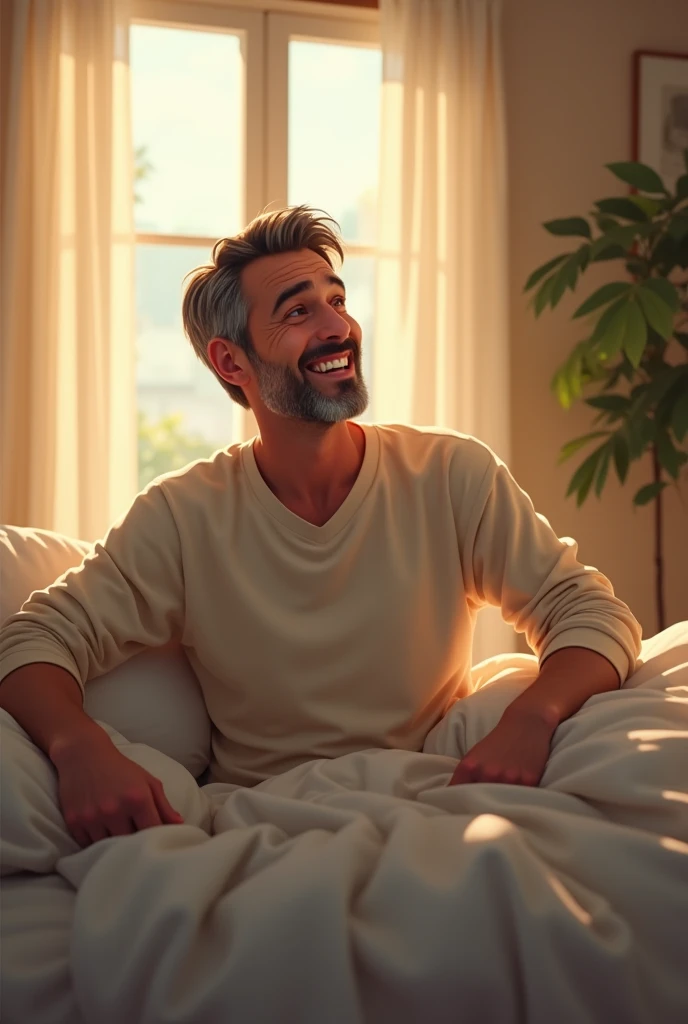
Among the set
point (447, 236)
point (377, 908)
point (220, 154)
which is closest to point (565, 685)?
point (377, 908)

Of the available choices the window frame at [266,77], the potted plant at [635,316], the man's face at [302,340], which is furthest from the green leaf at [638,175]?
the man's face at [302,340]

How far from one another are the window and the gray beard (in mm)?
1487

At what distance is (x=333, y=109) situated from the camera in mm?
3449

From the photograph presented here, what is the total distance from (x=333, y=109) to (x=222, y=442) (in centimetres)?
119

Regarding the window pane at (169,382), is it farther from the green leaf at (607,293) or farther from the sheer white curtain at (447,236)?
the green leaf at (607,293)

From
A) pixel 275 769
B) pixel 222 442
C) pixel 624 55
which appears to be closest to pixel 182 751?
pixel 275 769

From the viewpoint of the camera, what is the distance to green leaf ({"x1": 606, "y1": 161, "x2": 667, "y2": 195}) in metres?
2.77

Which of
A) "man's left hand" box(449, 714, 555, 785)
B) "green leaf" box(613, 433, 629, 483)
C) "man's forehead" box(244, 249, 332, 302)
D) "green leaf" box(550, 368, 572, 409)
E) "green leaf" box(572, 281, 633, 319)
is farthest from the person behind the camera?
"green leaf" box(550, 368, 572, 409)

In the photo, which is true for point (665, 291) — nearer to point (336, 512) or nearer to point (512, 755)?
point (336, 512)

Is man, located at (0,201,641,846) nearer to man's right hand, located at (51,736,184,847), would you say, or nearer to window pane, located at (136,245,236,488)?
man's right hand, located at (51,736,184,847)

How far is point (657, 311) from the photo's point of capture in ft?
8.54

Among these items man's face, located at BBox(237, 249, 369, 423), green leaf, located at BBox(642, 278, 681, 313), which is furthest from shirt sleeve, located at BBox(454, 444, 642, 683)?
green leaf, located at BBox(642, 278, 681, 313)

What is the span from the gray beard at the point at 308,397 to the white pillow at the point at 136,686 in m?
0.45

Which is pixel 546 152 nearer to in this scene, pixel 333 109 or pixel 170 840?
pixel 333 109
